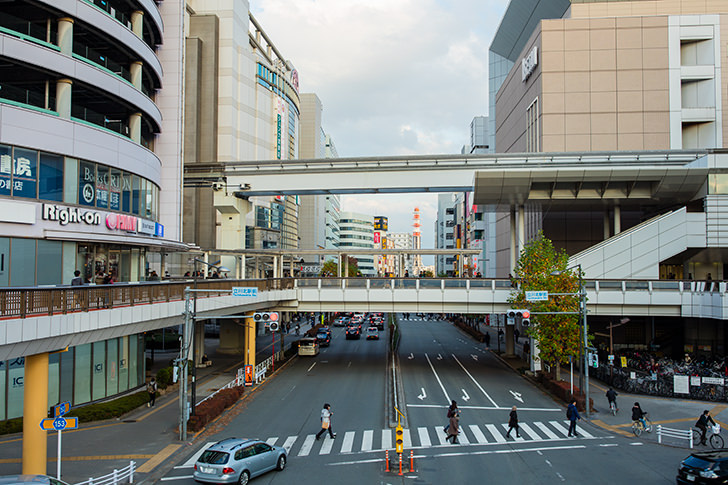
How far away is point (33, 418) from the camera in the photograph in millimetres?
17578

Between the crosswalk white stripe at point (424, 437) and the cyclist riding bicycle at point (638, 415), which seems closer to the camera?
the crosswalk white stripe at point (424, 437)

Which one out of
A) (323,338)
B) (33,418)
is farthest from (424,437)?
(323,338)

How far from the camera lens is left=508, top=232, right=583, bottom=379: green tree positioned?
1355 inches

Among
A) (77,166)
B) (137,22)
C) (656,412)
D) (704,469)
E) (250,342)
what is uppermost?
(137,22)

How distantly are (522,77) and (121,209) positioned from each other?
2116 inches

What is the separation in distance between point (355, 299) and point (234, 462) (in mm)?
23776

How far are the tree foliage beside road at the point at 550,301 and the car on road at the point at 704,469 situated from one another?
16.4 metres

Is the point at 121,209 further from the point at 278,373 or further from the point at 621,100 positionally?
the point at 621,100

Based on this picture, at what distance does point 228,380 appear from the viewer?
126 ft

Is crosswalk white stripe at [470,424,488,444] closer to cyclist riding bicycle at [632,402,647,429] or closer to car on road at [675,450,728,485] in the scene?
cyclist riding bicycle at [632,402,647,429]

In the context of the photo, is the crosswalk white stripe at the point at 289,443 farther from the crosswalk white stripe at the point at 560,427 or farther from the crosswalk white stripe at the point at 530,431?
the crosswalk white stripe at the point at 560,427

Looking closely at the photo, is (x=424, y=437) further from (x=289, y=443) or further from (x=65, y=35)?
(x=65, y=35)

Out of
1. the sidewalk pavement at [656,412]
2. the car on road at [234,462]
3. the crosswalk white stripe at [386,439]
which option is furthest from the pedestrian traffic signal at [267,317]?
the sidewalk pavement at [656,412]

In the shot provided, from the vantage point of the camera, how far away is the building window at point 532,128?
60.4 meters
